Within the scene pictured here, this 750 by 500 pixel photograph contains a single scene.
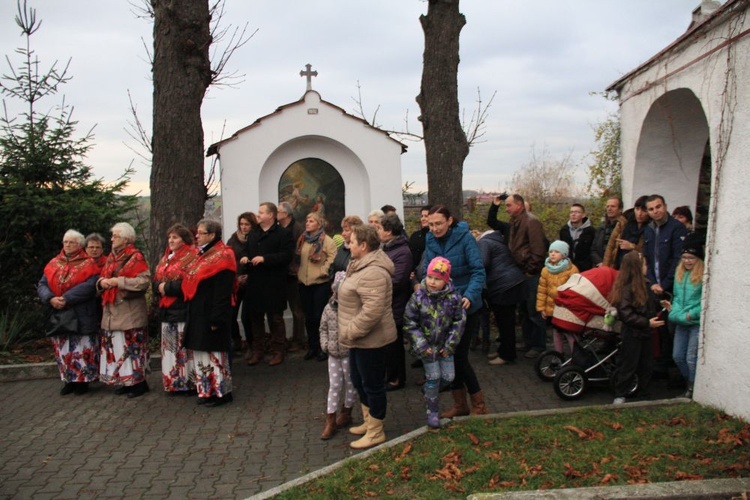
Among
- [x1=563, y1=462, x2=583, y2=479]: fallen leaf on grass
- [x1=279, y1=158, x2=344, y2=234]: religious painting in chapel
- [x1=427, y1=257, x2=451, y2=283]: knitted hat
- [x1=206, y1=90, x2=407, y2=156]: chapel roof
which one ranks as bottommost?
[x1=563, y1=462, x2=583, y2=479]: fallen leaf on grass

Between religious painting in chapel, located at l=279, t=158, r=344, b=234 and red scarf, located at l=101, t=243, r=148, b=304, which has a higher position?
religious painting in chapel, located at l=279, t=158, r=344, b=234

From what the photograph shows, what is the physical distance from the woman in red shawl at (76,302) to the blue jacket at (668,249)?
5.91 m

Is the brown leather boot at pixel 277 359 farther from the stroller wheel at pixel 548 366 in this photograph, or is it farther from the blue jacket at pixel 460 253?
the stroller wheel at pixel 548 366

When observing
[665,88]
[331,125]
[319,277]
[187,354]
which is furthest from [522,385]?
[331,125]

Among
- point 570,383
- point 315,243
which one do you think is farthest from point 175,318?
point 570,383

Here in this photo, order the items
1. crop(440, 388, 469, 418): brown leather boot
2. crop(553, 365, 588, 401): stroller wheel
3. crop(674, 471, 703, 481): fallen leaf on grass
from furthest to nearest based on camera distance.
→ crop(553, 365, 588, 401): stroller wheel < crop(440, 388, 469, 418): brown leather boot < crop(674, 471, 703, 481): fallen leaf on grass

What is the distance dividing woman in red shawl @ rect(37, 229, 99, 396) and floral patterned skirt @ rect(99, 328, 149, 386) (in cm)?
19

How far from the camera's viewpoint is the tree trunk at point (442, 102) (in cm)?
955

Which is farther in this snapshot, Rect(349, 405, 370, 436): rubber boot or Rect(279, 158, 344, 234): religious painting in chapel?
Rect(279, 158, 344, 234): religious painting in chapel

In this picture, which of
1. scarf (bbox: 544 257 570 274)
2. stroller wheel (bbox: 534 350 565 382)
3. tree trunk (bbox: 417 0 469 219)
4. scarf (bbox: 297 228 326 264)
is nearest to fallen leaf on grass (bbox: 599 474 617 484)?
stroller wheel (bbox: 534 350 565 382)

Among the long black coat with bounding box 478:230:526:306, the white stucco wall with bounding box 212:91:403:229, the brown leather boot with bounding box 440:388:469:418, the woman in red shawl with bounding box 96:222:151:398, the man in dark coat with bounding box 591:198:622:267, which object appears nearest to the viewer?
the brown leather boot with bounding box 440:388:469:418

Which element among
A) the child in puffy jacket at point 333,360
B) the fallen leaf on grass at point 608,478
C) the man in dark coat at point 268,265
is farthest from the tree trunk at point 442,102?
the fallen leaf on grass at point 608,478

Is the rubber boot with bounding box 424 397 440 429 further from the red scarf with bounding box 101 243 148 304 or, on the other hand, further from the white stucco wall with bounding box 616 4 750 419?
the red scarf with bounding box 101 243 148 304

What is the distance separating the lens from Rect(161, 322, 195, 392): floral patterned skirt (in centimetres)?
685
